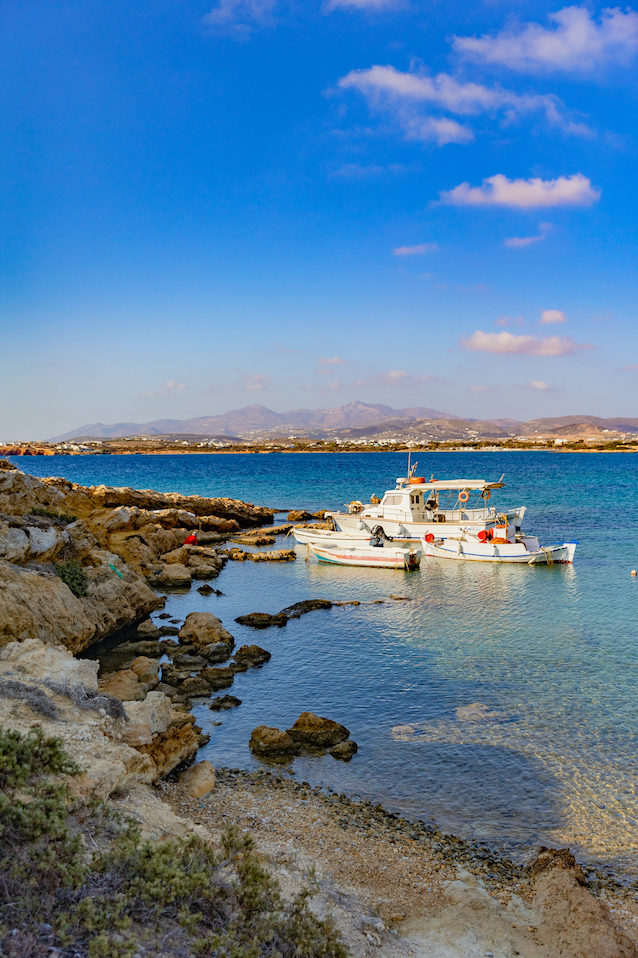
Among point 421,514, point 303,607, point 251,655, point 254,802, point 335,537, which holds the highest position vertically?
point 421,514

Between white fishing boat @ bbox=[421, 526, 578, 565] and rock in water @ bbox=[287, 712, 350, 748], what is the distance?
Answer: 2043 centimetres

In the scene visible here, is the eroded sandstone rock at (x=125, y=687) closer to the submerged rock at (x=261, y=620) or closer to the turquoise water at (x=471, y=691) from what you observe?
the turquoise water at (x=471, y=691)

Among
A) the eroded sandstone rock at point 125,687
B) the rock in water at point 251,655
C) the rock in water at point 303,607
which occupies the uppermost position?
the eroded sandstone rock at point 125,687

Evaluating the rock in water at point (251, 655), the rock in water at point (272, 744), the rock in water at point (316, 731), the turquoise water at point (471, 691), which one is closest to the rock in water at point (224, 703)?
the turquoise water at point (471, 691)

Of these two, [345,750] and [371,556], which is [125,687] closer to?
[345,750]

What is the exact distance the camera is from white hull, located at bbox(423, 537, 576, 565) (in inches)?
1176

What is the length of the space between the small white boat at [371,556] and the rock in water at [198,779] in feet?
68.1

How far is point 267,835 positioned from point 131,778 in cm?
222

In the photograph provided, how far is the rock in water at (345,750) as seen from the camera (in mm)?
11383

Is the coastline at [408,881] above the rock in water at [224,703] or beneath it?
above

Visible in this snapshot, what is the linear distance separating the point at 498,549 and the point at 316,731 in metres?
21.1

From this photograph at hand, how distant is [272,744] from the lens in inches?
462

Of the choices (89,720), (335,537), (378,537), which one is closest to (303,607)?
(335,537)

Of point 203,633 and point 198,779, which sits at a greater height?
point 198,779
